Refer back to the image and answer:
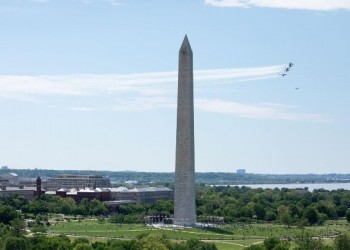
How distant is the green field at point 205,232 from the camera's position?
85062 millimetres

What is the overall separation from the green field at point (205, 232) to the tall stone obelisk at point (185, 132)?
450 cm

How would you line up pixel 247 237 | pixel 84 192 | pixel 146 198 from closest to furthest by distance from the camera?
1. pixel 247 237
2. pixel 84 192
3. pixel 146 198

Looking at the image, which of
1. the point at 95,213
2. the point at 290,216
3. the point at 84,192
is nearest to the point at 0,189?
the point at 84,192

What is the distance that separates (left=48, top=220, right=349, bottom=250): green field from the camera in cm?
8506

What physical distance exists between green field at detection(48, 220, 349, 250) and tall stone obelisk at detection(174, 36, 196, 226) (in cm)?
450

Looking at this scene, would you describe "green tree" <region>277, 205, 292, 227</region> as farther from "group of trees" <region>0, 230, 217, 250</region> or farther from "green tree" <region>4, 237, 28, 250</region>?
"green tree" <region>4, 237, 28, 250</region>

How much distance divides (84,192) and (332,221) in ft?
167

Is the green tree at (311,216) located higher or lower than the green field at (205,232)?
higher

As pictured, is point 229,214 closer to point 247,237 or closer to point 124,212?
point 124,212

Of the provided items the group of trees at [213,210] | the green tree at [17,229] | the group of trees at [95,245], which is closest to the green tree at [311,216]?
the group of trees at [213,210]

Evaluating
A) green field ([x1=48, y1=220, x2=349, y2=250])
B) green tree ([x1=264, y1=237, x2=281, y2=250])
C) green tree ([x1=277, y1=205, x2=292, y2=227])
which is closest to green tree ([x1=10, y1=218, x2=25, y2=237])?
green field ([x1=48, y1=220, x2=349, y2=250])

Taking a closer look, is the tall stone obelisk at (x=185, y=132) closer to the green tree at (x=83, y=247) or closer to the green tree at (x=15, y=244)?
the green tree at (x=83, y=247)

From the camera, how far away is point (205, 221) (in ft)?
361

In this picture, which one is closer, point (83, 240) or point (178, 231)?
point (83, 240)
